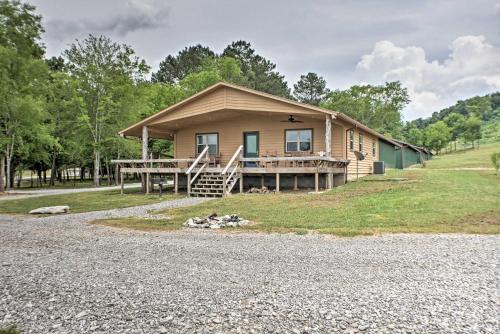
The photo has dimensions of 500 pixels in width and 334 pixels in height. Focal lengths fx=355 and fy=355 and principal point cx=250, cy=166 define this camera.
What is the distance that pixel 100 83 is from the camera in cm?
2531

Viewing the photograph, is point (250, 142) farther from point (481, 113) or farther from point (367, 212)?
point (481, 113)

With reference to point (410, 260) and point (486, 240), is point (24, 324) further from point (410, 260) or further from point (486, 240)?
point (486, 240)

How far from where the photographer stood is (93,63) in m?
25.4

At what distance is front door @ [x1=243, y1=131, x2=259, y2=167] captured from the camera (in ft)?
59.5

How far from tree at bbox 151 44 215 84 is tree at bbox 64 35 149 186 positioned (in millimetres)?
26207

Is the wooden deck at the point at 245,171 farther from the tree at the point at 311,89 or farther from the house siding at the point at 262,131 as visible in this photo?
the tree at the point at 311,89

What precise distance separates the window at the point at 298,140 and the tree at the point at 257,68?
32968mm

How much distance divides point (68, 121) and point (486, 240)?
26.7m

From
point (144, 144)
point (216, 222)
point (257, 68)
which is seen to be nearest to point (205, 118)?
point (144, 144)

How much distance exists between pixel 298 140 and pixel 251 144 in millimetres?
2472

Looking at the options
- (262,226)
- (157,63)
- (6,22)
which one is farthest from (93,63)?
(157,63)

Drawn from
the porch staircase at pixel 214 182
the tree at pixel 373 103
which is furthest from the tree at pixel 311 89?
the porch staircase at pixel 214 182

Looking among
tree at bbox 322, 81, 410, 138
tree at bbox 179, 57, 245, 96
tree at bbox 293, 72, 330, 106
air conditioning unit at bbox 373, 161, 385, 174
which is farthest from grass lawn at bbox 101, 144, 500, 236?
tree at bbox 293, 72, 330, 106

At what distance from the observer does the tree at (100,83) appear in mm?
25109
